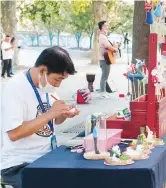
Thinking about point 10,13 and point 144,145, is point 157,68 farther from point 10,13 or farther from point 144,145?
point 10,13

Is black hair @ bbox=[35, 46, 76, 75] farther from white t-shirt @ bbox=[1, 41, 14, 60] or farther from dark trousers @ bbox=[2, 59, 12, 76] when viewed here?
dark trousers @ bbox=[2, 59, 12, 76]

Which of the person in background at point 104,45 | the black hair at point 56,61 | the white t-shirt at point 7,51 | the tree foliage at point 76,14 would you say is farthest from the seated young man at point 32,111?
the tree foliage at point 76,14

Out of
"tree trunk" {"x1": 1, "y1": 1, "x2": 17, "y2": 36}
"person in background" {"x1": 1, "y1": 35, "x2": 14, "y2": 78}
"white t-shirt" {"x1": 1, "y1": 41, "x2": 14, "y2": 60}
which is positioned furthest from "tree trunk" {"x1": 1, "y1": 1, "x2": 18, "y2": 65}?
"white t-shirt" {"x1": 1, "y1": 41, "x2": 14, "y2": 60}

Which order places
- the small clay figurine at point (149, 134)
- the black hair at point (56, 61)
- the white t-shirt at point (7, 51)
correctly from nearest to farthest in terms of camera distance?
the black hair at point (56, 61)
the small clay figurine at point (149, 134)
the white t-shirt at point (7, 51)

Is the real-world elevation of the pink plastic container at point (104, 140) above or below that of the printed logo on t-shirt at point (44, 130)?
below

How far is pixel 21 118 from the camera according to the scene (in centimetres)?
310

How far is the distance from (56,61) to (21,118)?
38 cm

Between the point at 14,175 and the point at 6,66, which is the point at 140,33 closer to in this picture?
the point at 14,175

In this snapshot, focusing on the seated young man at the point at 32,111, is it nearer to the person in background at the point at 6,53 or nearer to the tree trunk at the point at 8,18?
the person in background at the point at 6,53

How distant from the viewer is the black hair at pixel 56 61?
3.06 meters

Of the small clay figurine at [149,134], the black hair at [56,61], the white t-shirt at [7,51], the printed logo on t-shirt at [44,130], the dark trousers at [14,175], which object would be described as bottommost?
the white t-shirt at [7,51]

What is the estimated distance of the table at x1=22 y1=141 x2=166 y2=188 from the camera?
2.73m

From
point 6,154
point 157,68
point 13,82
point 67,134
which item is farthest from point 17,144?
point 67,134

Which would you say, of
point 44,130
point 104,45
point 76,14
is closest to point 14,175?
point 44,130
